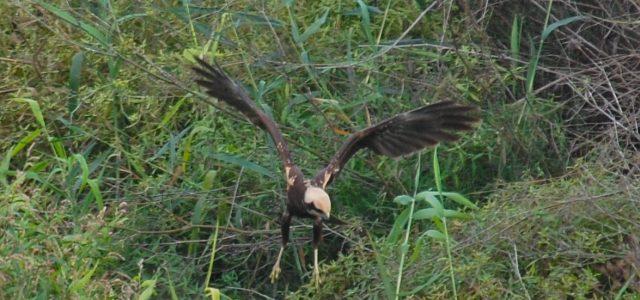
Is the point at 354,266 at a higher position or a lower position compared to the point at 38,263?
lower

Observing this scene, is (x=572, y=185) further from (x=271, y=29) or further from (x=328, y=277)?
(x=271, y=29)

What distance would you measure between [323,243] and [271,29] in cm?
96

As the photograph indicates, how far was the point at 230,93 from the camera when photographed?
18.7ft

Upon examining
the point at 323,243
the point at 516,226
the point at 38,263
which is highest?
the point at 38,263

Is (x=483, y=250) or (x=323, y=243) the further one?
(x=323, y=243)

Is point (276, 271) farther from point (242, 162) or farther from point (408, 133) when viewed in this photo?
point (408, 133)

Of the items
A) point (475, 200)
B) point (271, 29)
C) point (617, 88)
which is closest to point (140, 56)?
point (271, 29)

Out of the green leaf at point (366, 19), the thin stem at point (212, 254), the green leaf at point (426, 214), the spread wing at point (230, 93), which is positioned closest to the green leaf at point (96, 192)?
the thin stem at point (212, 254)

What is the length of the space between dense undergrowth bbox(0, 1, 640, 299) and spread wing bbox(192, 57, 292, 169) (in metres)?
0.11

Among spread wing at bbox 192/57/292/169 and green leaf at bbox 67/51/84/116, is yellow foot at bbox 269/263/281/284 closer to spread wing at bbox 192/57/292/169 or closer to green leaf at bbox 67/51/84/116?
spread wing at bbox 192/57/292/169

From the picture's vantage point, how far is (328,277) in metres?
5.33

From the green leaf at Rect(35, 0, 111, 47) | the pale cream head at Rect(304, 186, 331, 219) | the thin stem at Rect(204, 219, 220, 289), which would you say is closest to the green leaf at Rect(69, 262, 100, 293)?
the thin stem at Rect(204, 219, 220, 289)

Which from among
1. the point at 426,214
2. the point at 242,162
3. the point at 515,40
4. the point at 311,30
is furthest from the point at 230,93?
the point at 515,40

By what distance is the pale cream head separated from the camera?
523cm
